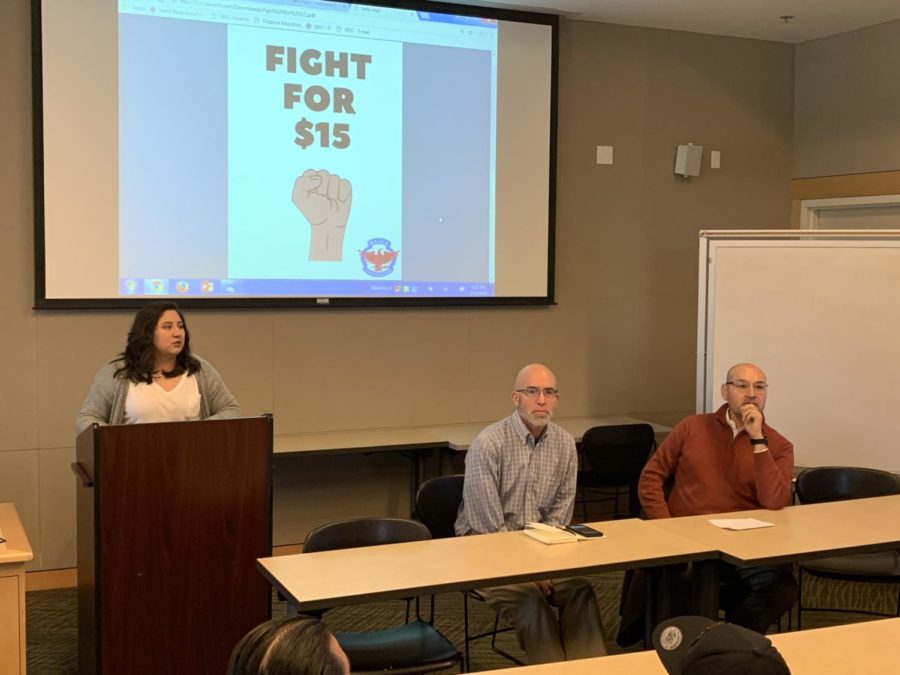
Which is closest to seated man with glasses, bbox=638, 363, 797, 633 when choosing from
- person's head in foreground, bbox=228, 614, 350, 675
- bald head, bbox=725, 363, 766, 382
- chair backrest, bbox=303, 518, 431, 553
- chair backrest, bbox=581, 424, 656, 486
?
bald head, bbox=725, 363, 766, 382

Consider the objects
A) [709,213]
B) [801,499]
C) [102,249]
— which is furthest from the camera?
[709,213]

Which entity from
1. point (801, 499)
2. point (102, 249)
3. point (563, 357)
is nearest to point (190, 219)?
point (102, 249)

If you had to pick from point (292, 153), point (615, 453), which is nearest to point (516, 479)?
point (615, 453)

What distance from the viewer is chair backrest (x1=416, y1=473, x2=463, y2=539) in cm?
398

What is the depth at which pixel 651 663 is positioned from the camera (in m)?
2.46

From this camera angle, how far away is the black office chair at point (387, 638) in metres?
3.18

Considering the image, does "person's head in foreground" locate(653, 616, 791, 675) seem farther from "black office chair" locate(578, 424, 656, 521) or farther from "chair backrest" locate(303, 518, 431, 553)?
"black office chair" locate(578, 424, 656, 521)

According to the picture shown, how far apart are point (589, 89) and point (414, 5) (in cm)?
130

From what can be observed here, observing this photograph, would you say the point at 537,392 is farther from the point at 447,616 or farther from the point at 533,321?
the point at 533,321

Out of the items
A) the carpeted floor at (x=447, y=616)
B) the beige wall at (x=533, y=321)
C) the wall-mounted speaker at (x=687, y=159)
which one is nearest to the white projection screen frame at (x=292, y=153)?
the beige wall at (x=533, y=321)

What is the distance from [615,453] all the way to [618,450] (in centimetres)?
3

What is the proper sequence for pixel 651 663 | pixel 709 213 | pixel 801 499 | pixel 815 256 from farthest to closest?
pixel 709 213
pixel 815 256
pixel 801 499
pixel 651 663

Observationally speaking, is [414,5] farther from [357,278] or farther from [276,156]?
[357,278]

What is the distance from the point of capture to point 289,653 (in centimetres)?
138
